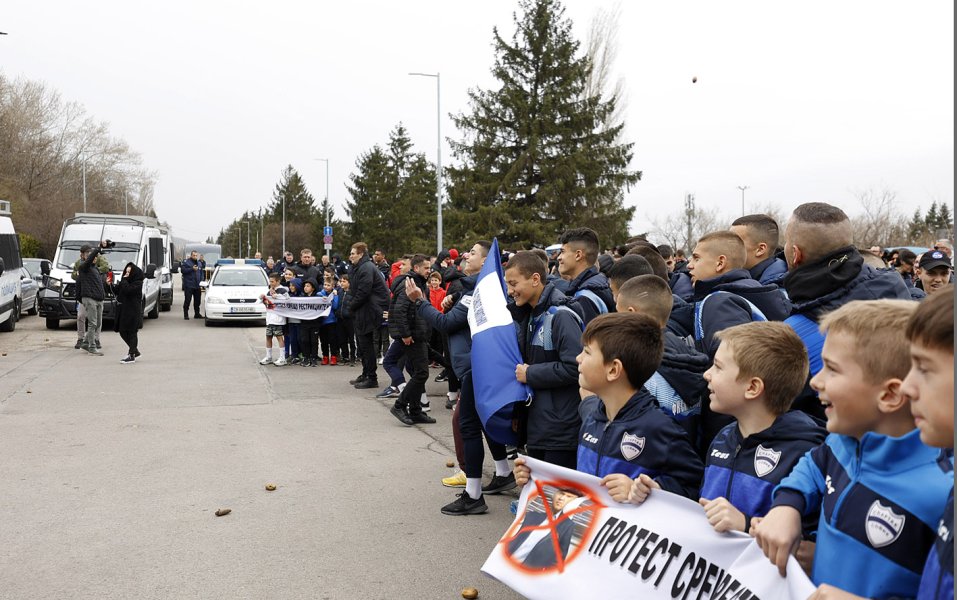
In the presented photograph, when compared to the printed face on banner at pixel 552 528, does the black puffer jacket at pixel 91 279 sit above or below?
above

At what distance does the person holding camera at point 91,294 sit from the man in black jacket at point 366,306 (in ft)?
20.2

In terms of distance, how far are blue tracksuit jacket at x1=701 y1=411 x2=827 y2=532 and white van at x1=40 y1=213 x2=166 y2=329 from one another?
60.6 feet

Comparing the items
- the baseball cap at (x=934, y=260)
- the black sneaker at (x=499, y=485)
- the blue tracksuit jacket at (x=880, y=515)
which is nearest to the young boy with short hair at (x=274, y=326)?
the black sneaker at (x=499, y=485)

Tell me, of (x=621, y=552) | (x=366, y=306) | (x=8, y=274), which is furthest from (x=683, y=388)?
(x=8, y=274)

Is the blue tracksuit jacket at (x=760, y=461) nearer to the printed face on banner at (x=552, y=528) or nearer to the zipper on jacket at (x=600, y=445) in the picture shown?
the printed face on banner at (x=552, y=528)

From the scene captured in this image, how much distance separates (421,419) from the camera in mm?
9570

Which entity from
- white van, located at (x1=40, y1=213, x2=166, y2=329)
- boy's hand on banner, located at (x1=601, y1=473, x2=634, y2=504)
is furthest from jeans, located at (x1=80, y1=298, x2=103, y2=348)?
boy's hand on banner, located at (x1=601, y1=473, x2=634, y2=504)

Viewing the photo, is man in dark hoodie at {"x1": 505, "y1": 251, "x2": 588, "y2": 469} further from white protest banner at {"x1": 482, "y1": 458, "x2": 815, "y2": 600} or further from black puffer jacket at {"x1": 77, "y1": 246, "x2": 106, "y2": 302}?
black puffer jacket at {"x1": 77, "y1": 246, "x2": 106, "y2": 302}

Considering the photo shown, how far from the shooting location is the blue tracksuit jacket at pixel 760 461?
290cm

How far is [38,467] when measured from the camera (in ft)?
23.6

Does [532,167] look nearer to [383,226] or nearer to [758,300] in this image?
[383,226]

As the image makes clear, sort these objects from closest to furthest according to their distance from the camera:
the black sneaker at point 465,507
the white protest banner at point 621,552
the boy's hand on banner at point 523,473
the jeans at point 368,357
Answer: the white protest banner at point 621,552
the boy's hand on banner at point 523,473
the black sneaker at point 465,507
the jeans at point 368,357

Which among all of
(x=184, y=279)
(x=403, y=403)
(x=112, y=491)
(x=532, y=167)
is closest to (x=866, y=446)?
(x=112, y=491)

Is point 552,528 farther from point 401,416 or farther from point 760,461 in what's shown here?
point 401,416
